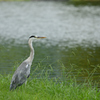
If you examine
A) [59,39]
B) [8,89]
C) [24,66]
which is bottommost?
[59,39]

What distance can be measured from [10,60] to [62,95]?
22.2 ft

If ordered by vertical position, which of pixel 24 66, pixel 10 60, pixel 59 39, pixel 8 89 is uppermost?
pixel 24 66

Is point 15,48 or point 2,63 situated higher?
point 2,63

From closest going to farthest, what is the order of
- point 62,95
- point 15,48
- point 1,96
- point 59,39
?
1. point 1,96
2. point 62,95
3. point 15,48
4. point 59,39

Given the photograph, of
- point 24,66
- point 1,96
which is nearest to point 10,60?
point 24,66

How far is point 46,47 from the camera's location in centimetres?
1791

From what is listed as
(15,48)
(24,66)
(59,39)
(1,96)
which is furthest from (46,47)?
(1,96)

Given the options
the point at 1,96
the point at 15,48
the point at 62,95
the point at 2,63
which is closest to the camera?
the point at 1,96

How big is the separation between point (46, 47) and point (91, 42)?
12.5 feet

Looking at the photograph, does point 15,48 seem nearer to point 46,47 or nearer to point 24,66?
point 46,47

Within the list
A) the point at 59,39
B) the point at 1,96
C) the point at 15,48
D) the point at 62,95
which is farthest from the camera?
the point at 59,39

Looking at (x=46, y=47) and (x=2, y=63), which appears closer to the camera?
(x=2, y=63)

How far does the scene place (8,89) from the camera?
7.84 m

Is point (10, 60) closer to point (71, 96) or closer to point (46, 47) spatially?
point (46, 47)
